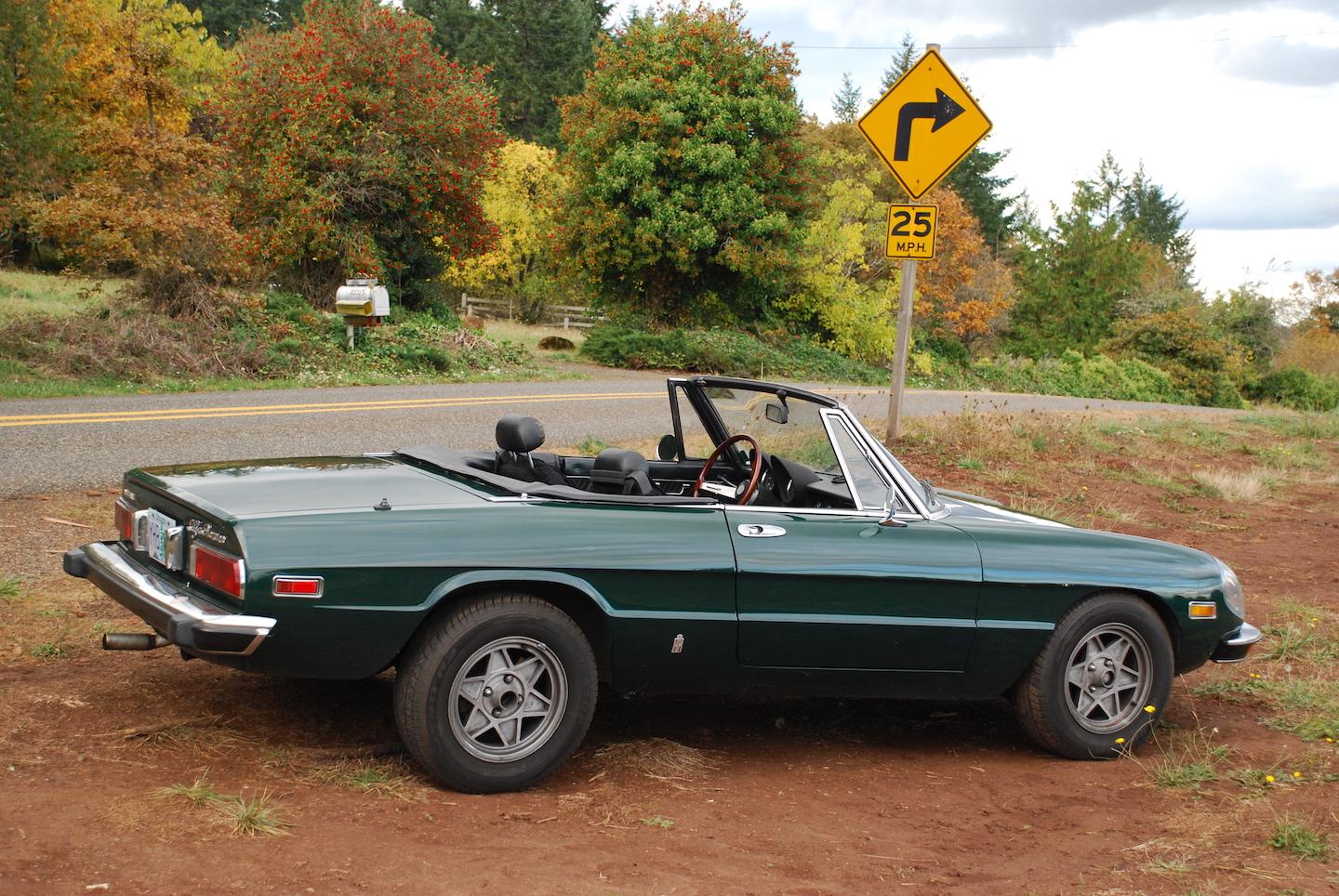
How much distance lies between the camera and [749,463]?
5219mm

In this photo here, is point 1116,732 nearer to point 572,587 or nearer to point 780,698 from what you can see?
point 780,698

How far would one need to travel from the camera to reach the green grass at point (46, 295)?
1741 cm

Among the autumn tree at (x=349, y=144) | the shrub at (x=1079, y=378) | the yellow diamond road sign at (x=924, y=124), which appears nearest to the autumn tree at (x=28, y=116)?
the autumn tree at (x=349, y=144)

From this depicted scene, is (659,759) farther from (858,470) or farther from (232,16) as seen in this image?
(232,16)

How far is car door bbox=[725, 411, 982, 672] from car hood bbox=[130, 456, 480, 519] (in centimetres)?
105

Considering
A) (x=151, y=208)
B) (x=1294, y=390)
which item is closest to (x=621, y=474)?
(x=151, y=208)

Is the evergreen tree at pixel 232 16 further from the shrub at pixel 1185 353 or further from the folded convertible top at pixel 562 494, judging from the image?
the folded convertible top at pixel 562 494

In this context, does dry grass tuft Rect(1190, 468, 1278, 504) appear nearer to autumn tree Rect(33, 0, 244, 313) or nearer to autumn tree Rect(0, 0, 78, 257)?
autumn tree Rect(33, 0, 244, 313)

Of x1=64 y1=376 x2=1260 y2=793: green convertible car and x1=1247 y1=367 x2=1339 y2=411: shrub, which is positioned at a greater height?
x1=64 y1=376 x2=1260 y2=793: green convertible car

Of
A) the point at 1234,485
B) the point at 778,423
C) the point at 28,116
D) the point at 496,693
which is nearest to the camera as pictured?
the point at 496,693

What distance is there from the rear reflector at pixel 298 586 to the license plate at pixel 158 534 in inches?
24.0

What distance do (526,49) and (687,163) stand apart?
3829 cm

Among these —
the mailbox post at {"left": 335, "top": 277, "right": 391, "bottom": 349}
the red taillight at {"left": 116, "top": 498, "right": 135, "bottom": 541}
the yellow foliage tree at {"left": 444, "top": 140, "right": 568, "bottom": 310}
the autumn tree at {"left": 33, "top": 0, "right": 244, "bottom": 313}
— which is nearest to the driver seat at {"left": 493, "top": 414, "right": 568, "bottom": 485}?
the red taillight at {"left": 116, "top": 498, "right": 135, "bottom": 541}

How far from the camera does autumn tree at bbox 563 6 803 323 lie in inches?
1077
